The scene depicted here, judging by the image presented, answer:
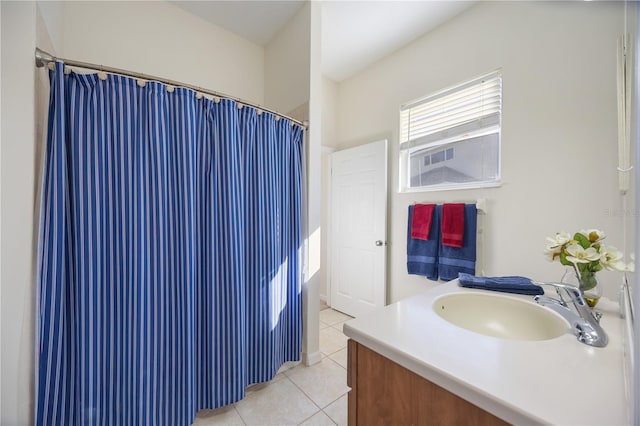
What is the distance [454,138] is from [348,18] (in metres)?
1.41

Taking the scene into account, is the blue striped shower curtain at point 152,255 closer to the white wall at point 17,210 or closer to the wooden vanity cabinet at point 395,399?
the white wall at point 17,210

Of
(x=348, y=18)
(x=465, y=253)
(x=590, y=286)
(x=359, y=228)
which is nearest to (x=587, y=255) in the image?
(x=590, y=286)

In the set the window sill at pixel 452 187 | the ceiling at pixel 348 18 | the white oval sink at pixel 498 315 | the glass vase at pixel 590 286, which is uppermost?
the ceiling at pixel 348 18

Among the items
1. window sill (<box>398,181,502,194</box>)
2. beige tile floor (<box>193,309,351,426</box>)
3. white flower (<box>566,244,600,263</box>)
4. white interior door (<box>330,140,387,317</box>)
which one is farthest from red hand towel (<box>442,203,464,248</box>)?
beige tile floor (<box>193,309,351,426</box>)

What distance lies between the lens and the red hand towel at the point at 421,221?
7.06ft

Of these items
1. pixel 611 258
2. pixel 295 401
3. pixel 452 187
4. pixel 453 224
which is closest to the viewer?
pixel 611 258

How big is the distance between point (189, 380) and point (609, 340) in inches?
66.6

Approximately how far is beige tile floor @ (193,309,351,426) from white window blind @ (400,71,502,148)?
219 centimetres

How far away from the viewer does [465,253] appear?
194 cm

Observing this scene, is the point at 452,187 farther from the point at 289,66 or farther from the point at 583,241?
the point at 289,66

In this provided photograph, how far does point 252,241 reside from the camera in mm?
1532

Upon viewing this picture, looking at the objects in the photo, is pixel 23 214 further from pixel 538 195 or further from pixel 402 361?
pixel 538 195

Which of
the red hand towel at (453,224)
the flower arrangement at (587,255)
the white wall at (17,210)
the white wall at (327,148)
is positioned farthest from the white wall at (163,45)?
the flower arrangement at (587,255)

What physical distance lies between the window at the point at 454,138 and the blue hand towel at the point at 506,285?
3.37 feet
